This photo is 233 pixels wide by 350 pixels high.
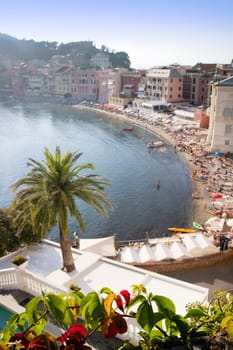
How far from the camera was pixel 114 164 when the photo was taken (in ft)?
198

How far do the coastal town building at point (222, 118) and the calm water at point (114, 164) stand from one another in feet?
25.8

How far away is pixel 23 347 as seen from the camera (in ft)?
Answer: 11.1

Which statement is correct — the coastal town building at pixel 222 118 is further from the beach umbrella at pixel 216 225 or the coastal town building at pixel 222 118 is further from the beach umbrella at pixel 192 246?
the beach umbrella at pixel 192 246

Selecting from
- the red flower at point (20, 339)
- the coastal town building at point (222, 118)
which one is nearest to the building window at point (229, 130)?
the coastal town building at point (222, 118)

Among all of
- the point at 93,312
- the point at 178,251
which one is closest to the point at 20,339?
the point at 93,312

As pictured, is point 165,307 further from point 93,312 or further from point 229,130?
point 229,130

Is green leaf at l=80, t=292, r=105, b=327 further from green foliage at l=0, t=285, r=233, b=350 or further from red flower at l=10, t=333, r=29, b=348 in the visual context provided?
red flower at l=10, t=333, r=29, b=348

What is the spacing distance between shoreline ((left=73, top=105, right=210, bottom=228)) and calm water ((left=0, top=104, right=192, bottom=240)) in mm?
896

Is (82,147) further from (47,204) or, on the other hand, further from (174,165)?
(47,204)

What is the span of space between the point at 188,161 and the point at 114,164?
1352 cm

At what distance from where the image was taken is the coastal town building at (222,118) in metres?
51.4

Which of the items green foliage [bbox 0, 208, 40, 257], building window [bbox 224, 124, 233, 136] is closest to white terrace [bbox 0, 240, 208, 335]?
green foliage [bbox 0, 208, 40, 257]

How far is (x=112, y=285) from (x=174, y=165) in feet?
149

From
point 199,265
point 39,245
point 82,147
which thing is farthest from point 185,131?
point 39,245
